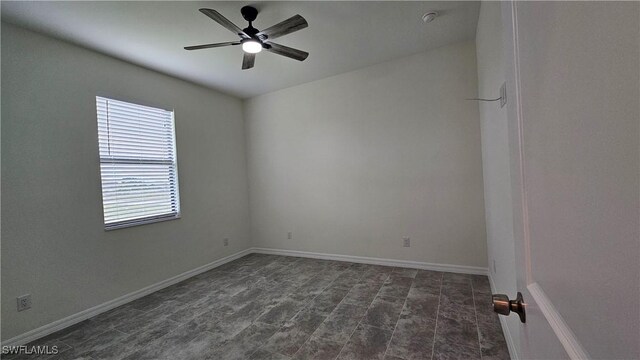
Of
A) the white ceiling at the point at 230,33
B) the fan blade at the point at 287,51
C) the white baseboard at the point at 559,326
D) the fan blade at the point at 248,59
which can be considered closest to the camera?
the white baseboard at the point at 559,326

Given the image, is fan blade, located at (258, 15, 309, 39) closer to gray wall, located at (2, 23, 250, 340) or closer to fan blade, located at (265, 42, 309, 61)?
fan blade, located at (265, 42, 309, 61)

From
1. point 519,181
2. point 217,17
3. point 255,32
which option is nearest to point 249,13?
point 255,32

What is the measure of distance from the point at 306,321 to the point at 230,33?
2.82m

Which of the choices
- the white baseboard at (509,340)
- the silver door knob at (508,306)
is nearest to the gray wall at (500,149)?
the white baseboard at (509,340)

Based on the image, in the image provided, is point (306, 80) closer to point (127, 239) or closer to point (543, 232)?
point (127, 239)

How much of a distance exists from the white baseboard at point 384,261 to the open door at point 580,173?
2.85 meters

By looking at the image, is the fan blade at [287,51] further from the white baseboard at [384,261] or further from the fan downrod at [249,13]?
the white baseboard at [384,261]

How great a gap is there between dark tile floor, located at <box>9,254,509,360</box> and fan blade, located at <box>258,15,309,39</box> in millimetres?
2458

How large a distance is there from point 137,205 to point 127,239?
15.4 inches

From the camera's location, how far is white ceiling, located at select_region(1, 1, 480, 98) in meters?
2.11

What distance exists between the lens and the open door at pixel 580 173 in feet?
0.87

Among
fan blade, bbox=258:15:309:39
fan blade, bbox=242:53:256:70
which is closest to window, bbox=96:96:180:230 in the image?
fan blade, bbox=242:53:256:70

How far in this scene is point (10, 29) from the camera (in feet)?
7.06

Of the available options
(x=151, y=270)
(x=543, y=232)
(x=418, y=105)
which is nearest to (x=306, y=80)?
(x=418, y=105)
